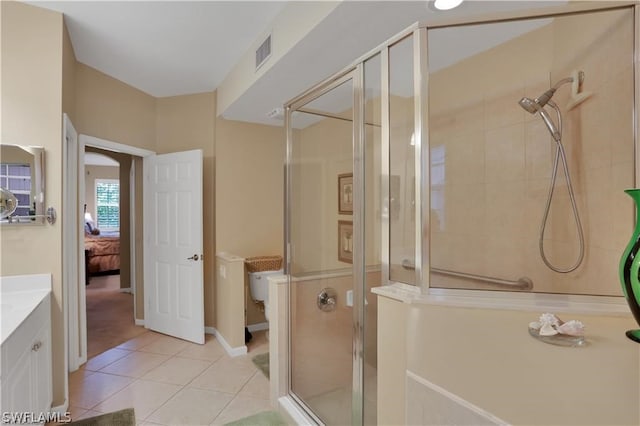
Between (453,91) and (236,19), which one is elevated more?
(236,19)

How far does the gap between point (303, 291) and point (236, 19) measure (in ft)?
6.40

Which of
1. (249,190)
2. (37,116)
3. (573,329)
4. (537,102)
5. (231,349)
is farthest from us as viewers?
(249,190)

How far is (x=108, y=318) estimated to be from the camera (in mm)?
4000

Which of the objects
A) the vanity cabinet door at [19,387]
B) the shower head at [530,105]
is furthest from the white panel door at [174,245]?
the shower head at [530,105]

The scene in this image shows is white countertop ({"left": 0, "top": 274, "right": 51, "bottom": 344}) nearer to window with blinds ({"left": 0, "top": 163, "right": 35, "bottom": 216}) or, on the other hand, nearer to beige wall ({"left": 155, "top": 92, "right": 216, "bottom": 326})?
window with blinds ({"left": 0, "top": 163, "right": 35, "bottom": 216})

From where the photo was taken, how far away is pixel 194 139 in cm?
355

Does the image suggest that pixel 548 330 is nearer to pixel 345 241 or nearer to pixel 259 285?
pixel 345 241

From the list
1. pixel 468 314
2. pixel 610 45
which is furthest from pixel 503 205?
pixel 468 314

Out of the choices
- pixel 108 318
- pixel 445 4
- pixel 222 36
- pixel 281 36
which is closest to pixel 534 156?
pixel 445 4

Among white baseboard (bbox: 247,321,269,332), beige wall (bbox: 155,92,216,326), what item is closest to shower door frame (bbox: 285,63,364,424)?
beige wall (bbox: 155,92,216,326)

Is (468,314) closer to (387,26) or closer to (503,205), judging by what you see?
(503,205)

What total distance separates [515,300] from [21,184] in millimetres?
2819

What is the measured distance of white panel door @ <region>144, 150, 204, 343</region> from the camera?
3240 mm

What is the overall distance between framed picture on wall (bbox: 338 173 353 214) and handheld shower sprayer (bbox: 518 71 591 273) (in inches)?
40.9
